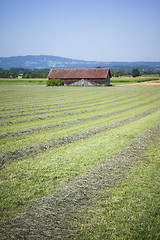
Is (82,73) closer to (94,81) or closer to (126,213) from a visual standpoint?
(94,81)

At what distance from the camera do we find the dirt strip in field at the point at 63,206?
404cm

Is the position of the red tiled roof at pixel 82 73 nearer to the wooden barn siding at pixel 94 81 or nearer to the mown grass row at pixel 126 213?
the wooden barn siding at pixel 94 81

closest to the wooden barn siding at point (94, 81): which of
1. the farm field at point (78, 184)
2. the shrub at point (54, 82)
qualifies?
the shrub at point (54, 82)

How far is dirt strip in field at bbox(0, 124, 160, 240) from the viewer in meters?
4.04

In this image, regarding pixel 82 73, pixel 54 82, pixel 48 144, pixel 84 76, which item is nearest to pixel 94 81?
pixel 84 76

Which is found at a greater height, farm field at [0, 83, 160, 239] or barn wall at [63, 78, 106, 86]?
barn wall at [63, 78, 106, 86]

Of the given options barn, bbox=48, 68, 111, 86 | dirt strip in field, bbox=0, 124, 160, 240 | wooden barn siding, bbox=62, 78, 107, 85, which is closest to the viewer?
dirt strip in field, bbox=0, 124, 160, 240

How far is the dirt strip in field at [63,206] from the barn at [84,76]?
210 feet

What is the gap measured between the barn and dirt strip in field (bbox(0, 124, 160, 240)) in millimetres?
63927

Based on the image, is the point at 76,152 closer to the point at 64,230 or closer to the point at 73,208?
the point at 73,208

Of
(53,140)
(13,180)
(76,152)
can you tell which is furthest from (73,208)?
(53,140)

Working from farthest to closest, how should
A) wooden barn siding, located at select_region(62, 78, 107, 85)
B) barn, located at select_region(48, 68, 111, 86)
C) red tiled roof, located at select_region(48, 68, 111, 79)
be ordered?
red tiled roof, located at select_region(48, 68, 111, 79), barn, located at select_region(48, 68, 111, 86), wooden barn siding, located at select_region(62, 78, 107, 85)

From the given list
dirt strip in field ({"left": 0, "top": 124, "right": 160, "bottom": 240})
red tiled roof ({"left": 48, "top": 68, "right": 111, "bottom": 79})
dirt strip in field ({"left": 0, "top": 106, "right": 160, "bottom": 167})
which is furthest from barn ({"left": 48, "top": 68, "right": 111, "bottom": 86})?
dirt strip in field ({"left": 0, "top": 124, "right": 160, "bottom": 240})

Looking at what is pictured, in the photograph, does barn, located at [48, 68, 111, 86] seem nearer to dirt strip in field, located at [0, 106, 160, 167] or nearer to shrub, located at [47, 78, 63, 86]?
shrub, located at [47, 78, 63, 86]
